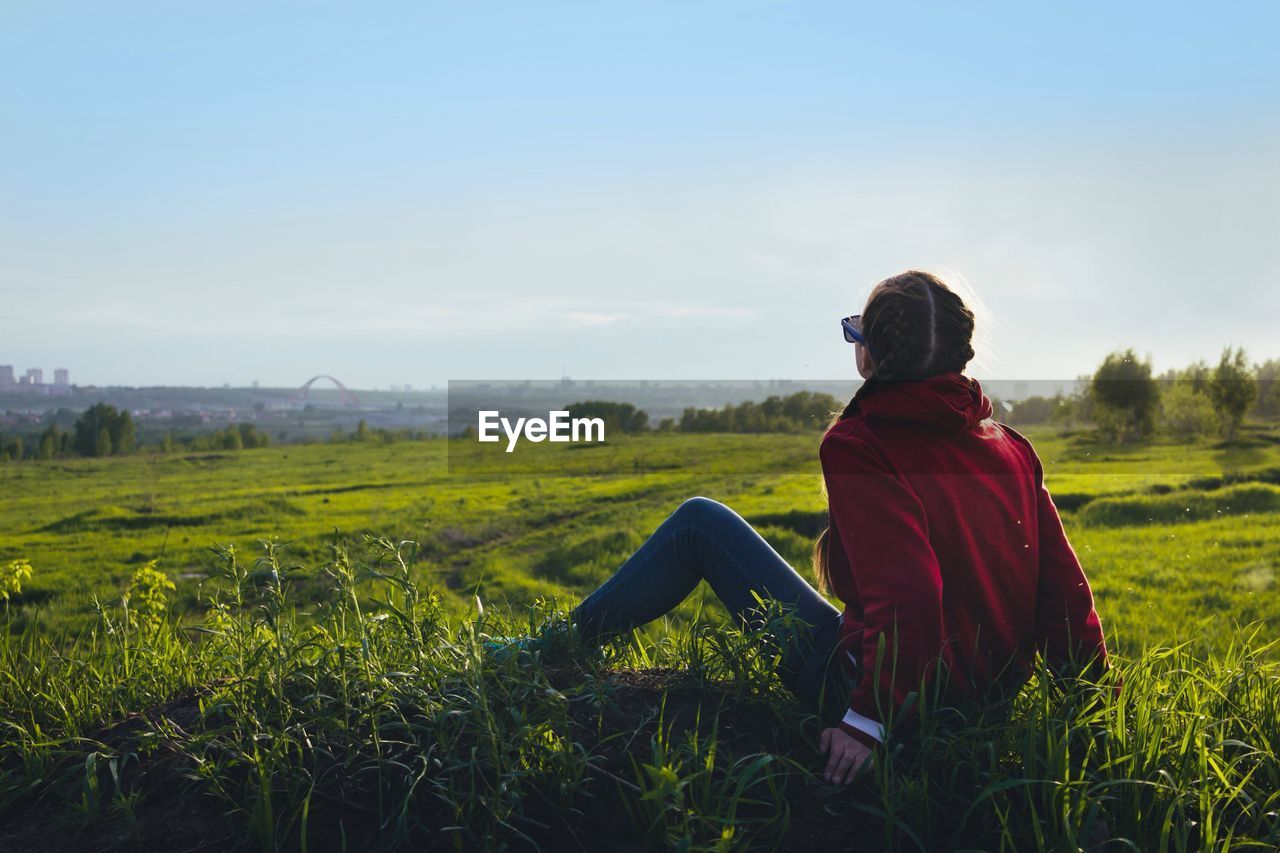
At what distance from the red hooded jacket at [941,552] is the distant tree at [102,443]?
48.1 m

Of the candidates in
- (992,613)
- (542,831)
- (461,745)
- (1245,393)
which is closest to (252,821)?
(461,745)

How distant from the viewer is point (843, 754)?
8.34 feet

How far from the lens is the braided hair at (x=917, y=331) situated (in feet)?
8.90

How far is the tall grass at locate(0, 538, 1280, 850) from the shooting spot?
2512mm

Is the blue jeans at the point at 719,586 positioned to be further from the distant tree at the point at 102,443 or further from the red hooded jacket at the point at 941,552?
the distant tree at the point at 102,443

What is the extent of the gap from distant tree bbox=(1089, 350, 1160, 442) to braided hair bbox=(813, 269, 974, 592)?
1538 inches

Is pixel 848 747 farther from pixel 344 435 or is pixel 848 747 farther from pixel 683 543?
pixel 344 435

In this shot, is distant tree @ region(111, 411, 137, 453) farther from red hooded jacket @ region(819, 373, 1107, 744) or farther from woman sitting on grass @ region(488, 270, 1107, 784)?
red hooded jacket @ region(819, 373, 1107, 744)

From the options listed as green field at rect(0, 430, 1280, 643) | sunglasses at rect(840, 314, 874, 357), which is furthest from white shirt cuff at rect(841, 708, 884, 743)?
green field at rect(0, 430, 1280, 643)

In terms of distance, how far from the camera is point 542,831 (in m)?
2.54

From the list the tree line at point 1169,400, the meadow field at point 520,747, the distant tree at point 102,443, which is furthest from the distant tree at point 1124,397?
the distant tree at point 102,443

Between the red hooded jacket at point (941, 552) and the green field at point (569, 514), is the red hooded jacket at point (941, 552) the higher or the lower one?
the higher one

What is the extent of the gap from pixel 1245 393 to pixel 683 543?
137 ft

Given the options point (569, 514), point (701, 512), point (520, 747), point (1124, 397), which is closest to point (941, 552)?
point (701, 512)
